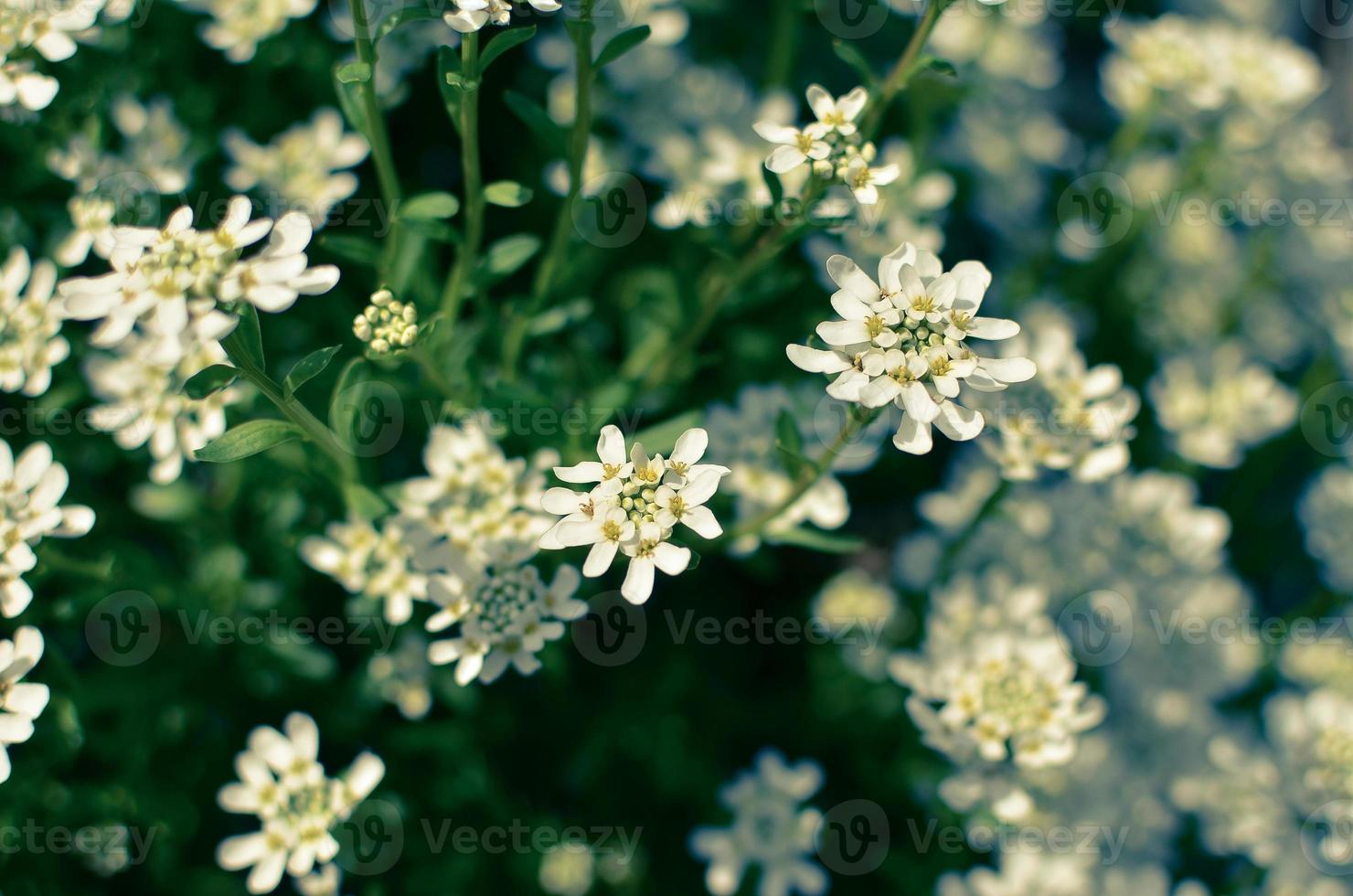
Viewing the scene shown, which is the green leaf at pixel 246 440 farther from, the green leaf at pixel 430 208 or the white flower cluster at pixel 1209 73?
the white flower cluster at pixel 1209 73

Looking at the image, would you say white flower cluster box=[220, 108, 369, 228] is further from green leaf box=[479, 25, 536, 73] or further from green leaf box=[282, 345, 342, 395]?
green leaf box=[282, 345, 342, 395]

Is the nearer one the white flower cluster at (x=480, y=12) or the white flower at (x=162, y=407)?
the white flower cluster at (x=480, y=12)

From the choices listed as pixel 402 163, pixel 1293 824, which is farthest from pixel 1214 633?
pixel 402 163

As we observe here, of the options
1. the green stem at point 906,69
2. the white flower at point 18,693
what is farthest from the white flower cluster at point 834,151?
the white flower at point 18,693

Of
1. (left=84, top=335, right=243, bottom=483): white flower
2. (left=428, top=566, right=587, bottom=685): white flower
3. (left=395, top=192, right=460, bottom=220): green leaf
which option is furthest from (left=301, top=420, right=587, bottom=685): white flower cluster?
(left=395, top=192, right=460, bottom=220): green leaf

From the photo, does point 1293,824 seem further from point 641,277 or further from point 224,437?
point 224,437
